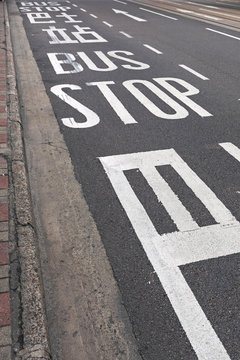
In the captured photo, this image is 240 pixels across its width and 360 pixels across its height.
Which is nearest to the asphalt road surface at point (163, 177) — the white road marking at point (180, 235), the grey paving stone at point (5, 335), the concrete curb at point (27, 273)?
the white road marking at point (180, 235)

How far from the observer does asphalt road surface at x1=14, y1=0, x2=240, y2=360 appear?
8.80ft

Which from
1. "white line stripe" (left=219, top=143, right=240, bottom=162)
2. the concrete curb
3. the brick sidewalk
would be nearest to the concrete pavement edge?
the concrete curb

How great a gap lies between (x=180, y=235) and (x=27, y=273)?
1.38 meters

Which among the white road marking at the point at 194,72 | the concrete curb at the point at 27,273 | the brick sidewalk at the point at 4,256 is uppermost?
the brick sidewalk at the point at 4,256

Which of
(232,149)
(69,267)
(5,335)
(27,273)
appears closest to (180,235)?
(69,267)

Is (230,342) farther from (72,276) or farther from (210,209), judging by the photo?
(210,209)

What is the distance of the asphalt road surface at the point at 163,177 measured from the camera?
106 inches

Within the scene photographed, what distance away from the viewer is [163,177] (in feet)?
14.2

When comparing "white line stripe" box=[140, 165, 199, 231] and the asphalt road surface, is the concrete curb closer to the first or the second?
the asphalt road surface

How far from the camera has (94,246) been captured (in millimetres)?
3314

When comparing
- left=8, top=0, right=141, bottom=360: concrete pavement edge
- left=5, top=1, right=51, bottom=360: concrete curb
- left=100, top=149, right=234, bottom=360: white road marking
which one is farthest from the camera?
left=100, top=149, right=234, bottom=360: white road marking

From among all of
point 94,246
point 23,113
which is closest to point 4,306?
point 94,246

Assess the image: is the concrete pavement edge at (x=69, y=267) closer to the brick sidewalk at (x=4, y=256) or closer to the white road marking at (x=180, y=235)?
the brick sidewalk at (x=4, y=256)

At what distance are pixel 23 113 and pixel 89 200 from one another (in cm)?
275
